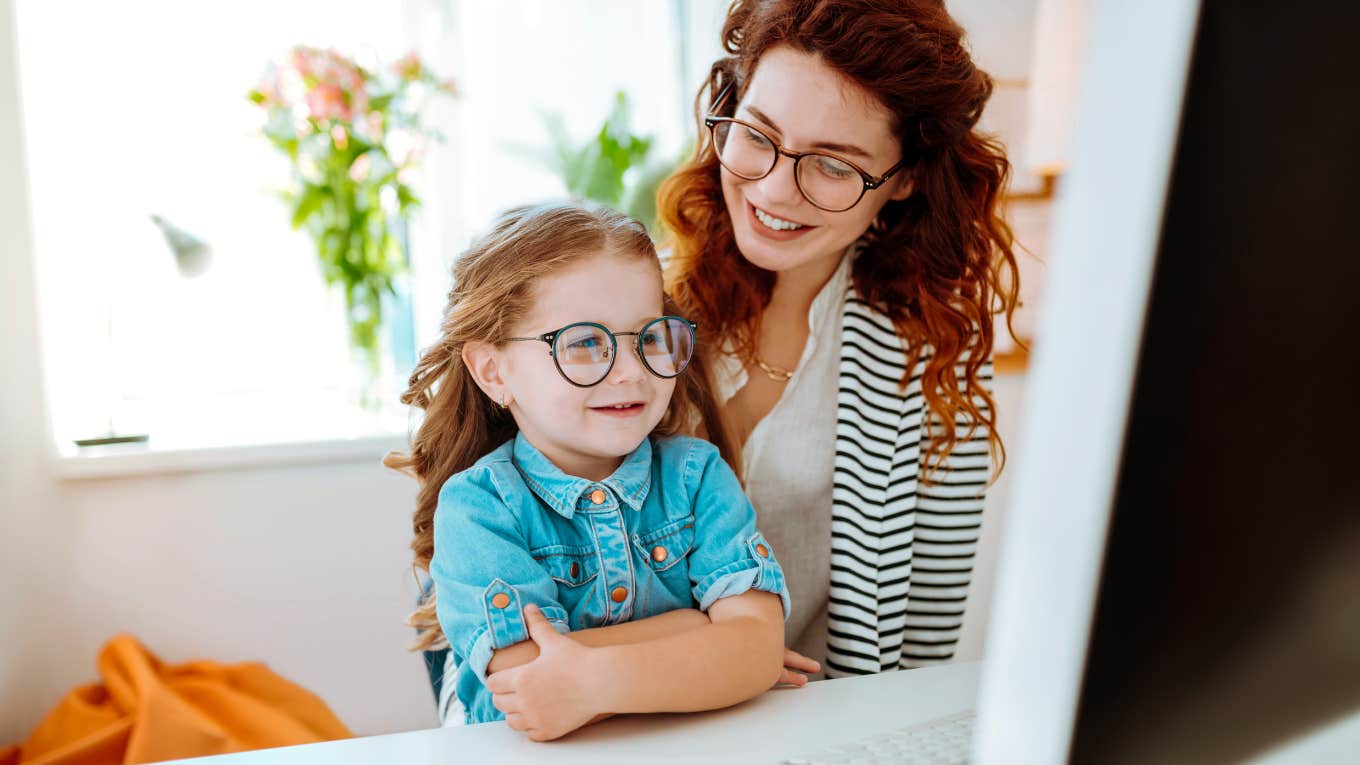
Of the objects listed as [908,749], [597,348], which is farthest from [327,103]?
[908,749]

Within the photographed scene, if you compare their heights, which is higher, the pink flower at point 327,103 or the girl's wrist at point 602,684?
the pink flower at point 327,103

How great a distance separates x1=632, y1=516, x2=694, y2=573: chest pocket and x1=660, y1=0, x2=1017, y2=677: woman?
229 mm

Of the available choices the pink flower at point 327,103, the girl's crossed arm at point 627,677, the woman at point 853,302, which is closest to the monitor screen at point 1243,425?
the girl's crossed arm at point 627,677

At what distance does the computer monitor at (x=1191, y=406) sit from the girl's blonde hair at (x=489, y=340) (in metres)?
0.62

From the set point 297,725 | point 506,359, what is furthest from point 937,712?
point 297,725

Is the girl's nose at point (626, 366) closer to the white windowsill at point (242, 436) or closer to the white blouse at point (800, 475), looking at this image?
the white blouse at point (800, 475)

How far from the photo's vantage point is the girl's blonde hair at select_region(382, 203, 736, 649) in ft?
2.96

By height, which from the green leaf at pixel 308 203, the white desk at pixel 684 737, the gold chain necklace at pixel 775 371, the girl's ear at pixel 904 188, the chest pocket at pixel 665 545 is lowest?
the white desk at pixel 684 737

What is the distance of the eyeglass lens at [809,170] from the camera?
3.67ft

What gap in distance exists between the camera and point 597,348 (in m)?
0.87

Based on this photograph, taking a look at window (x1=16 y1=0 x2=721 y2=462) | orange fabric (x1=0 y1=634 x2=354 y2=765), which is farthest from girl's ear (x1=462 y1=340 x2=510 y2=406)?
orange fabric (x1=0 y1=634 x2=354 y2=765)

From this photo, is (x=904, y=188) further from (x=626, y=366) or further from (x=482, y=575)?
(x=482, y=575)

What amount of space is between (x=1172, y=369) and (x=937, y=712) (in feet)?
1.84

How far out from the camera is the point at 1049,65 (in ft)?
8.04
